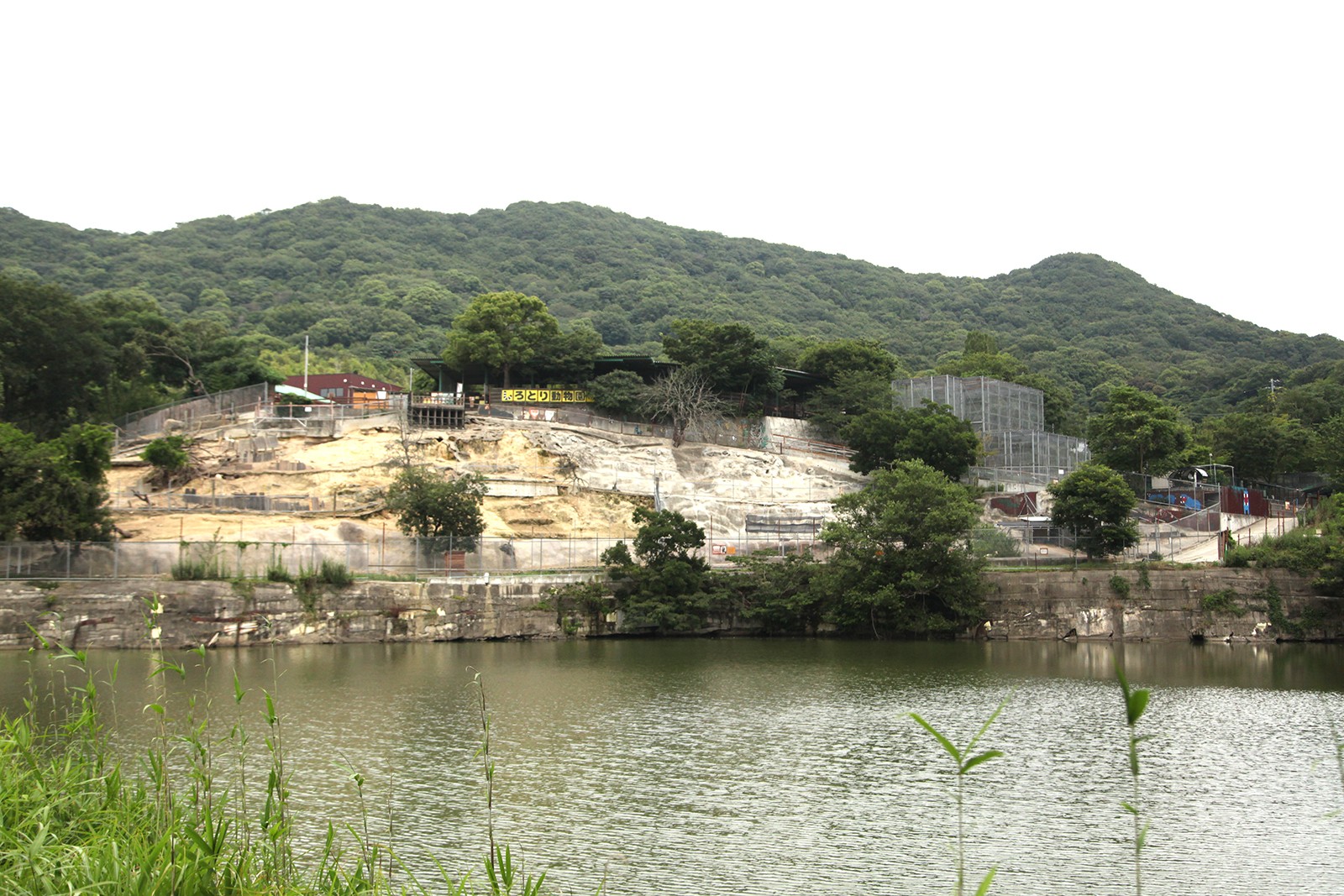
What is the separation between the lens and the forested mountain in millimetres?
132375

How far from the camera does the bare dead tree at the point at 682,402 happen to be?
73.0 meters

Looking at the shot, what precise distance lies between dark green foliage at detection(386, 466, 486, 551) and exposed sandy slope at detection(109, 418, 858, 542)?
9.98 ft

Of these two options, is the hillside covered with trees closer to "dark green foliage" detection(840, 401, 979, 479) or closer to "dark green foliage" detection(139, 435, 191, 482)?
"dark green foliage" detection(840, 401, 979, 479)

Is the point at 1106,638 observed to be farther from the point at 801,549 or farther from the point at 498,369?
the point at 498,369

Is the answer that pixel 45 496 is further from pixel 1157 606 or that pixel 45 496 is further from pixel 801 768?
pixel 1157 606

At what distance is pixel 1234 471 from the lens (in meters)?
79.9

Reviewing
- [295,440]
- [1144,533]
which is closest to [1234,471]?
[1144,533]

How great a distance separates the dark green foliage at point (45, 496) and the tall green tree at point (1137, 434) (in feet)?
191

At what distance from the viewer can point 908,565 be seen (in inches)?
A: 1977

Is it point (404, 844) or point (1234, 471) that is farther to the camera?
point (1234, 471)

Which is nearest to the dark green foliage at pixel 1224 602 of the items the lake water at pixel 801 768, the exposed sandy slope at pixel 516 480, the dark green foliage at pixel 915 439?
the lake water at pixel 801 768

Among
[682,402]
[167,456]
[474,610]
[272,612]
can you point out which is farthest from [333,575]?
[682,402]

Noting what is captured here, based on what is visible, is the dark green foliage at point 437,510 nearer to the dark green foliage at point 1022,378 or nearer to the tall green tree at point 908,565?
the tall green tree at point 908,565

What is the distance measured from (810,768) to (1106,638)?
109ft
